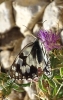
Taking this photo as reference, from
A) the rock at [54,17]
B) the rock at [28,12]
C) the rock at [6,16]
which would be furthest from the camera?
the rock at [6,16]

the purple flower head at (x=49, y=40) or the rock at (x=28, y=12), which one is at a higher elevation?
the rock at (x=28, y=12)

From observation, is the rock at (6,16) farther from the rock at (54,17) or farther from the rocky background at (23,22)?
the rock at (54,17)

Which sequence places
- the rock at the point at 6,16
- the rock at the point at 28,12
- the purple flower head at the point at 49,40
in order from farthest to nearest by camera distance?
the rock at the point at 6,16 → the rock at the point at 28,12 → the purple flower head at the point at 49,40

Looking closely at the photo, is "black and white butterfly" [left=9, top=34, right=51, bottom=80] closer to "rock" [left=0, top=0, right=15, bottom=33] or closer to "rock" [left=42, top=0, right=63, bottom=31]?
"rock" [left=42, top=0, right=63, bottom=31]

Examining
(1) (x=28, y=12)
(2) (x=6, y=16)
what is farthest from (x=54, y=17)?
(2) (x=6, y=16)

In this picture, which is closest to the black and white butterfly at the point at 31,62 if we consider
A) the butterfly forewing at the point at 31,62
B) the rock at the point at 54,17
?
the butterfly forewing at the point at 31,62
